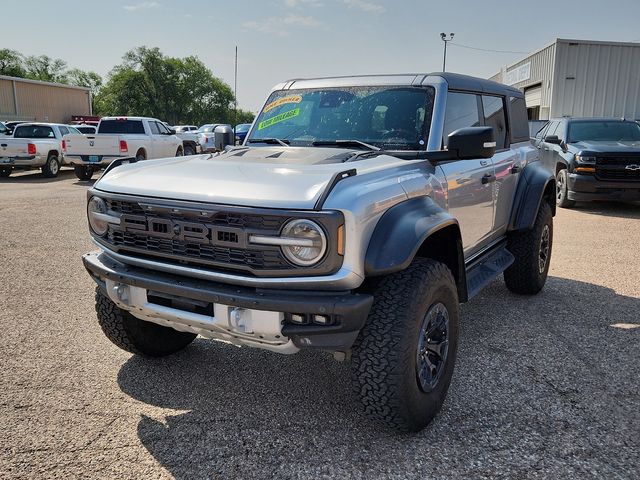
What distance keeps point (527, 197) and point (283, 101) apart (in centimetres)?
229

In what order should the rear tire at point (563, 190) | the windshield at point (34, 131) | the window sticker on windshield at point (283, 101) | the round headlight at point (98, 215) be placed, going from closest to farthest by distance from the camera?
the round headlight at point (98, 215)
the window sticker on windshield at point (283, 101)
the rear tire at point (563, 190)
the windshield at point (34, 131)

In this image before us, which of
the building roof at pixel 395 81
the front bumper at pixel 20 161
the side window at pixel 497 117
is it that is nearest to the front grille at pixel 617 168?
the side window at pixel 497 117

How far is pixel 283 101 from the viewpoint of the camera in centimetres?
423

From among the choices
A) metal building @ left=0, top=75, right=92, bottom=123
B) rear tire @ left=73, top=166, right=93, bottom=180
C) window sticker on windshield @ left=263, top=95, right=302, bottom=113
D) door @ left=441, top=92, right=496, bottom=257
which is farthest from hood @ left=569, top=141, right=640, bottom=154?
metal building @ left=0, top=75, right=92, bottom=123

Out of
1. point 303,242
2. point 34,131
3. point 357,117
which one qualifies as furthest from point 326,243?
point 34,131

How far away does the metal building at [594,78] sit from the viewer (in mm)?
18594

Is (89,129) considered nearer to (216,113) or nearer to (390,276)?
(390,276)

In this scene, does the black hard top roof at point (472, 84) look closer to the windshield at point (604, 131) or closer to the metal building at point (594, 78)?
the windshield at point (604, 131)

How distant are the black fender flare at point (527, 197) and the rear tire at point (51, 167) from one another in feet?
53.1

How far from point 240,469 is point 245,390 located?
2.63 ft

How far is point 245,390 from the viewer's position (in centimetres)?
335

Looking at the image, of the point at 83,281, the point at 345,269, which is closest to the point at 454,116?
the point at 345,269

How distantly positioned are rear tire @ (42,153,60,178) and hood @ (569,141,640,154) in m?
14.9

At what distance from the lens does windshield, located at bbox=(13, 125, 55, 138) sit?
58.2 feet
